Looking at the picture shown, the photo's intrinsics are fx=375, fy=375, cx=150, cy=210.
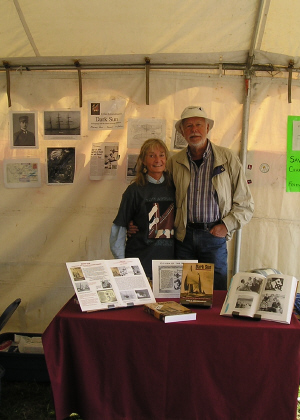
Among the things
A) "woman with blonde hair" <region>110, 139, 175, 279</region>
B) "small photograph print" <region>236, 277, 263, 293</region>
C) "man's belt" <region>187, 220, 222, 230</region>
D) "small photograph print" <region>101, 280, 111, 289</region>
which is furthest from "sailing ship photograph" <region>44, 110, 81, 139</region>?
"small photograph print" <region>236, 277, 263, 293</region>

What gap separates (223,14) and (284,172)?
45.5 inches

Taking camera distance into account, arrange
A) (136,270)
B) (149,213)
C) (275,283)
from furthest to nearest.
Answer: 1. (149,213)
2. (136,270)
3. (275,283)

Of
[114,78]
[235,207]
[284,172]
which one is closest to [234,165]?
[235,207]

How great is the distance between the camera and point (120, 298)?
1.75 meters

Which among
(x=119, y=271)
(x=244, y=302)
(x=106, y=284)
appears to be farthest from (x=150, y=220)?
(x=244, y=302)

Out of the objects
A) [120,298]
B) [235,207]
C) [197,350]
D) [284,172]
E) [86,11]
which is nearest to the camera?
[197,350]

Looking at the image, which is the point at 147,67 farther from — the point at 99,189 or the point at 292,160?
the point at 292,160

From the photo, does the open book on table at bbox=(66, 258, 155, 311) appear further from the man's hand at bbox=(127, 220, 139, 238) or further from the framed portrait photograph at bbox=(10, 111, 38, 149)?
the framed portrait photograph at bbox=(10, 111, 38, 149)

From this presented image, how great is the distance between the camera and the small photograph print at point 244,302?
1.64 meters

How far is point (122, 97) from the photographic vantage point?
2.79 m

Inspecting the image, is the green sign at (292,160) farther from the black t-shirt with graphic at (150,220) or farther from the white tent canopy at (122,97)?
the black t-shirt with graphic at (150,220)

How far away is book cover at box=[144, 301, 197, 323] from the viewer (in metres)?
1.58

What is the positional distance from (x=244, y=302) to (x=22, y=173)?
1968 millimetres

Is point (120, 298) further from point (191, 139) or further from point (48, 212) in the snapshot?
point (48, 212)
